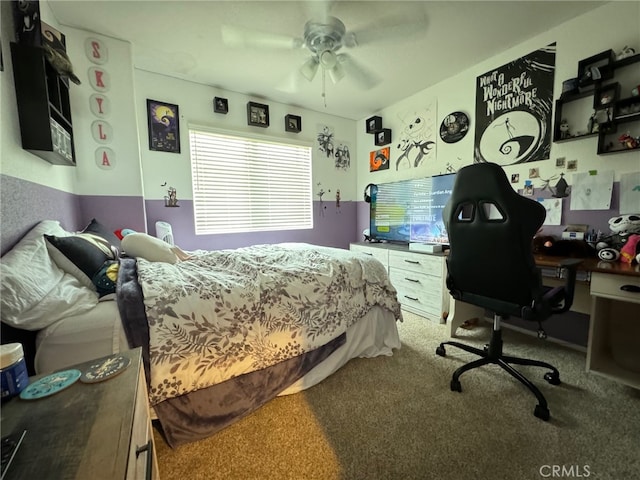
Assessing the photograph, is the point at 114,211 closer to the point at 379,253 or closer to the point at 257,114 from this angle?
the point at 257,114

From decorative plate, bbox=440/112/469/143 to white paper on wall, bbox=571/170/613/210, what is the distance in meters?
1.09

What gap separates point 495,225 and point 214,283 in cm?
153

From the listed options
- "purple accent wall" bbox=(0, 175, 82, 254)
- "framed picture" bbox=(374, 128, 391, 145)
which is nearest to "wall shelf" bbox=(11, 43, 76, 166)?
"purple accent wall" bbox=(0, 175, 82, 254)

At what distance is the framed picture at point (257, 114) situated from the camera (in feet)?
10.5

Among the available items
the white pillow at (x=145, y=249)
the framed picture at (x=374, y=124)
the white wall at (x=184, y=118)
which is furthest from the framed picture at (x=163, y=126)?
the framed picture at (x=374, y=124)

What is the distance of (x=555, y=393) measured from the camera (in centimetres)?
155

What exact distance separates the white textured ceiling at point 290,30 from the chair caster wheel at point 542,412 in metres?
2.58

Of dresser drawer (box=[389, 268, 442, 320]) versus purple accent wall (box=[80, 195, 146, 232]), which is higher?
purple accent wall (box=[80, 195, 146, 232])

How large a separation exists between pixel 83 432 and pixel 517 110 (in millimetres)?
3308

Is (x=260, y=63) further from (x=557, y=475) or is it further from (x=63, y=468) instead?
(x=557, y=475)

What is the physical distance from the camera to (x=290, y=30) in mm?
2094

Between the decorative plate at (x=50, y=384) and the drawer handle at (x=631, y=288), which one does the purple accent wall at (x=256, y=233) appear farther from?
the drawer handle at (x=631, y=288)

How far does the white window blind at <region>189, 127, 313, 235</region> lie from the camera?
121 inches

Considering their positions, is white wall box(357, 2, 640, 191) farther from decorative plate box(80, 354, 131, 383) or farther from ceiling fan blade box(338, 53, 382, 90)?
decorative plate box(80, 354, 131, 383)
